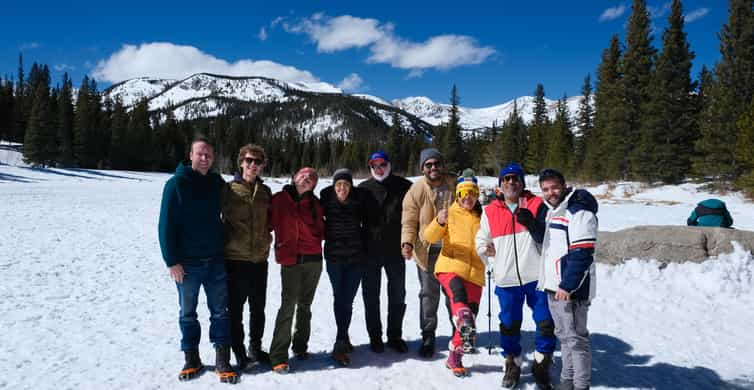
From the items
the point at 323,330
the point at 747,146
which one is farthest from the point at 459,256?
the point at 747,146

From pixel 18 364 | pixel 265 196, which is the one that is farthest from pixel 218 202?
pixel 18 364

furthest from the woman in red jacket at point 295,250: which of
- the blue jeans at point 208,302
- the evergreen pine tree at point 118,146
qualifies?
the evergreen pine tree at point 118,146

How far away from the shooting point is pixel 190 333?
151 inches

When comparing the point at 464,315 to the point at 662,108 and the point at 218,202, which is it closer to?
the point at 218,202

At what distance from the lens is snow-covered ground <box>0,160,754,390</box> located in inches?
152

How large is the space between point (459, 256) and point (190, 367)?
2.81m

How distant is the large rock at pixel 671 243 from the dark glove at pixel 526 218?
4726mm

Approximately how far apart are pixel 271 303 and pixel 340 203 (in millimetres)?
2876

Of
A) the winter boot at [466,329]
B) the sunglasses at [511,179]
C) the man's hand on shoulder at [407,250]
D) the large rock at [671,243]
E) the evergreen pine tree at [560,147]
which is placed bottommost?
the winter boot at [466,329]

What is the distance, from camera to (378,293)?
4508mm

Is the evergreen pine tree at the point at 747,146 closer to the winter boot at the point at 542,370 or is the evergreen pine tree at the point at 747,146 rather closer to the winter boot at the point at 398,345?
the winter boot at the point at 542,370

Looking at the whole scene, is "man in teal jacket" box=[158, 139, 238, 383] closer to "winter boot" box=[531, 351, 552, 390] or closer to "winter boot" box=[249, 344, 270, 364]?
"winter boot" box=[249, 344, 270, 364]

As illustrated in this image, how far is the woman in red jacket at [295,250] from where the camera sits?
4051 millimetres

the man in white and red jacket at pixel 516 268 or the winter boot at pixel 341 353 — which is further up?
the man in white and red jacket at pixel 516 268
